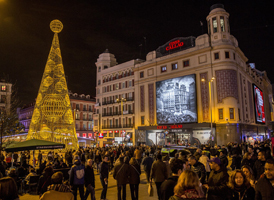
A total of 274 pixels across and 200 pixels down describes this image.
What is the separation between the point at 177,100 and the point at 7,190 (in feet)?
124

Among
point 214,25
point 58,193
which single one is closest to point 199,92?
point 214,25

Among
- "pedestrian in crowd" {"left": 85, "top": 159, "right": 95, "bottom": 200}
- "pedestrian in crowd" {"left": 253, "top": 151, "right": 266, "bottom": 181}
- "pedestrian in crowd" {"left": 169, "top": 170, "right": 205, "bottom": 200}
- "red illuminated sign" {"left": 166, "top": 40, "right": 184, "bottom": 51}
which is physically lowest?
"pedestrian in crowd" {"left": 85, "top": 159, "right": 95, "bottom": 200}

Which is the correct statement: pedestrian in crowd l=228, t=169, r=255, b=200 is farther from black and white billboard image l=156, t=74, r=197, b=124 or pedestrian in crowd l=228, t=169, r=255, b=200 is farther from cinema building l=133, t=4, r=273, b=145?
black and white billboard image l=156, t=74, r=197, b=124

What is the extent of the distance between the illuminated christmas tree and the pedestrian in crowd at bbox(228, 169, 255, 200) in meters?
19.5

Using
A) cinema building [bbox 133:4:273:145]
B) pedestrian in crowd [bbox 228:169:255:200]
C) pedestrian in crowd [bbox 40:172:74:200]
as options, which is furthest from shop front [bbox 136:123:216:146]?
pedestrian in crowd [bbox 40:172:74:200]

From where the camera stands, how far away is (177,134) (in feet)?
131

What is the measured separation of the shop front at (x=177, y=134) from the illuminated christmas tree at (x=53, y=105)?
1578cm

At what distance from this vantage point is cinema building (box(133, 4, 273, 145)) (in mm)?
35469

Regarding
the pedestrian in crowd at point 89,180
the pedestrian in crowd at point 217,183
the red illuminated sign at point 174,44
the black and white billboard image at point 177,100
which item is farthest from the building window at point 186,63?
the pedestrian in crowd at point 217,183

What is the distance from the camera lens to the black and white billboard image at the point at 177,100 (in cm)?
3834

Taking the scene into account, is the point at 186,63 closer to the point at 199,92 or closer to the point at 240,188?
the point at 199,92

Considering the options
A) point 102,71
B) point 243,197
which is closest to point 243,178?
point 243,197

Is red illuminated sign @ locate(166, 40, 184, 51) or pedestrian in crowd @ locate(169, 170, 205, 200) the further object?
red illuminated sign @ locate(166, 40, 184, 51)

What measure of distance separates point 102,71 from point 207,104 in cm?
2863
